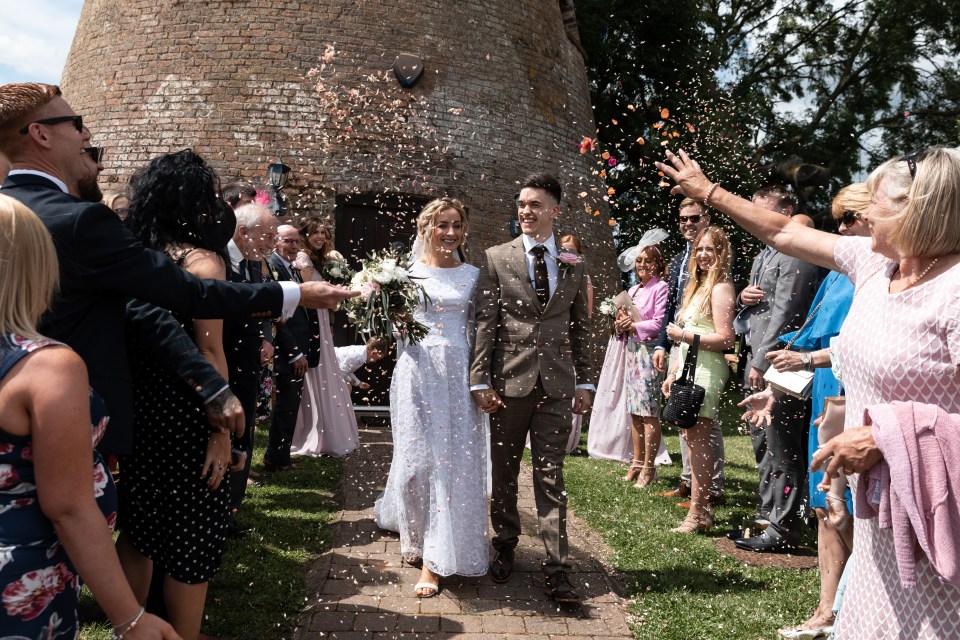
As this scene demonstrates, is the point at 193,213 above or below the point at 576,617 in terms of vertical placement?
above

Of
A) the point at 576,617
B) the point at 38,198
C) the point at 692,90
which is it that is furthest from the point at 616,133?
the point at 38,198

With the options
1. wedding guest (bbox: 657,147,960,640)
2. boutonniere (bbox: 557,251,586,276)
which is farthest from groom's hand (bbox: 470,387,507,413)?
wedding guest (bbox: 657,147,960,640)

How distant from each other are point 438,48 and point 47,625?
11.8 m

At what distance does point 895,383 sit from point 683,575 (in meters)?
2.95

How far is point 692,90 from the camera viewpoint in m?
20.9

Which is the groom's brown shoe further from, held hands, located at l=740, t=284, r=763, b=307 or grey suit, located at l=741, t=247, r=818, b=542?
held hands, located at l=740, t=284, r=763, b=307

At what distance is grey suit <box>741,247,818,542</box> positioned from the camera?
17.8 ft

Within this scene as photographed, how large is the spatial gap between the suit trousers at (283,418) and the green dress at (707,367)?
371 centimetres

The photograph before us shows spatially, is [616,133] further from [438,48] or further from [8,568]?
[8,568]

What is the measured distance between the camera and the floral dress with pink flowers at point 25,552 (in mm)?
1952

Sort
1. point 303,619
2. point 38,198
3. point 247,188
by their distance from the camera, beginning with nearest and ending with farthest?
point 38,198 < point 303,619 < point 247,188

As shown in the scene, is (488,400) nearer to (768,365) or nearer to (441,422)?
(441,422)

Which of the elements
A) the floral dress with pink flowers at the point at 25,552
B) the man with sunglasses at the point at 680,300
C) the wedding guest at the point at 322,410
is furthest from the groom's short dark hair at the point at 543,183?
A: the wedding guest at the point at 322,410

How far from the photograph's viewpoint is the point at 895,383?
2.58 m
